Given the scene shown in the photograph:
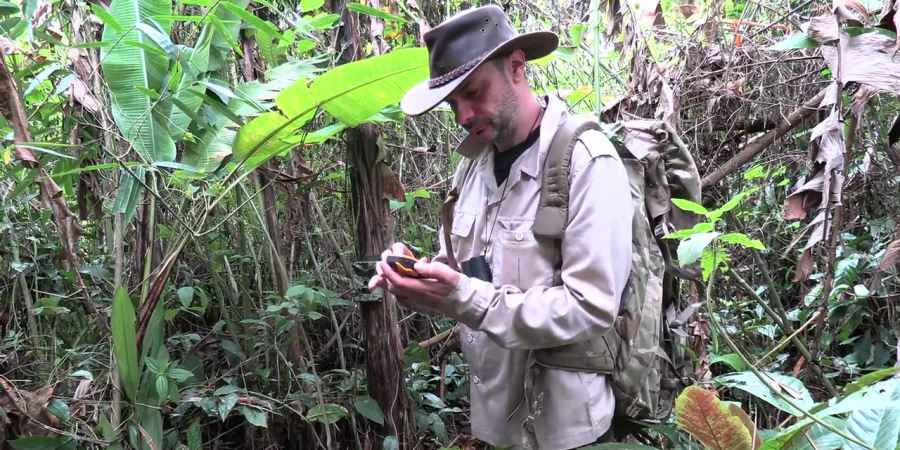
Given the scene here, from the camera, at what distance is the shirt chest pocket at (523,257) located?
6.40 ft

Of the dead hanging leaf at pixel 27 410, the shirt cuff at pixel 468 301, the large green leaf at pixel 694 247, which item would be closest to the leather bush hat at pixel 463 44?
the shirt cuff at pixel 468 301

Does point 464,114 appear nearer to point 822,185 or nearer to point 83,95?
point 822,185

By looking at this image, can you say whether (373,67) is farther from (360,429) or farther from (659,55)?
(659,55)

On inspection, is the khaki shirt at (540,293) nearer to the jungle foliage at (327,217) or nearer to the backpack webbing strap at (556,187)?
the backpack webbing strap at (556,187)

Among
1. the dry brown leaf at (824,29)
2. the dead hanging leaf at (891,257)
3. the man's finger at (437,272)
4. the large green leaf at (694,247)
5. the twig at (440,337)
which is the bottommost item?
the twig at (440,337)

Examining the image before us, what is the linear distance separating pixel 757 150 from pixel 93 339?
3.44 m

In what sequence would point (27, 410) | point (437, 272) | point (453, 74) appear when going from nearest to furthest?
1. point (437, 272)
2. point (453, 74)
3. point (27, 410)

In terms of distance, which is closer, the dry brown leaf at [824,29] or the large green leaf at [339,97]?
the dry brown leaf at [824,29]

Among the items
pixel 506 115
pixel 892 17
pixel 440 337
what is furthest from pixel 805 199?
pixel 440 337

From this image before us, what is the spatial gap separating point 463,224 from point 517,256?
1.04ft

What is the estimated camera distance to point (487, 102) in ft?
6.46

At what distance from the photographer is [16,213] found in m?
3.42

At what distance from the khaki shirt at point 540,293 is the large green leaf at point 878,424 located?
60 cm

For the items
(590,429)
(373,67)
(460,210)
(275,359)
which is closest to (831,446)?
(590,429)
